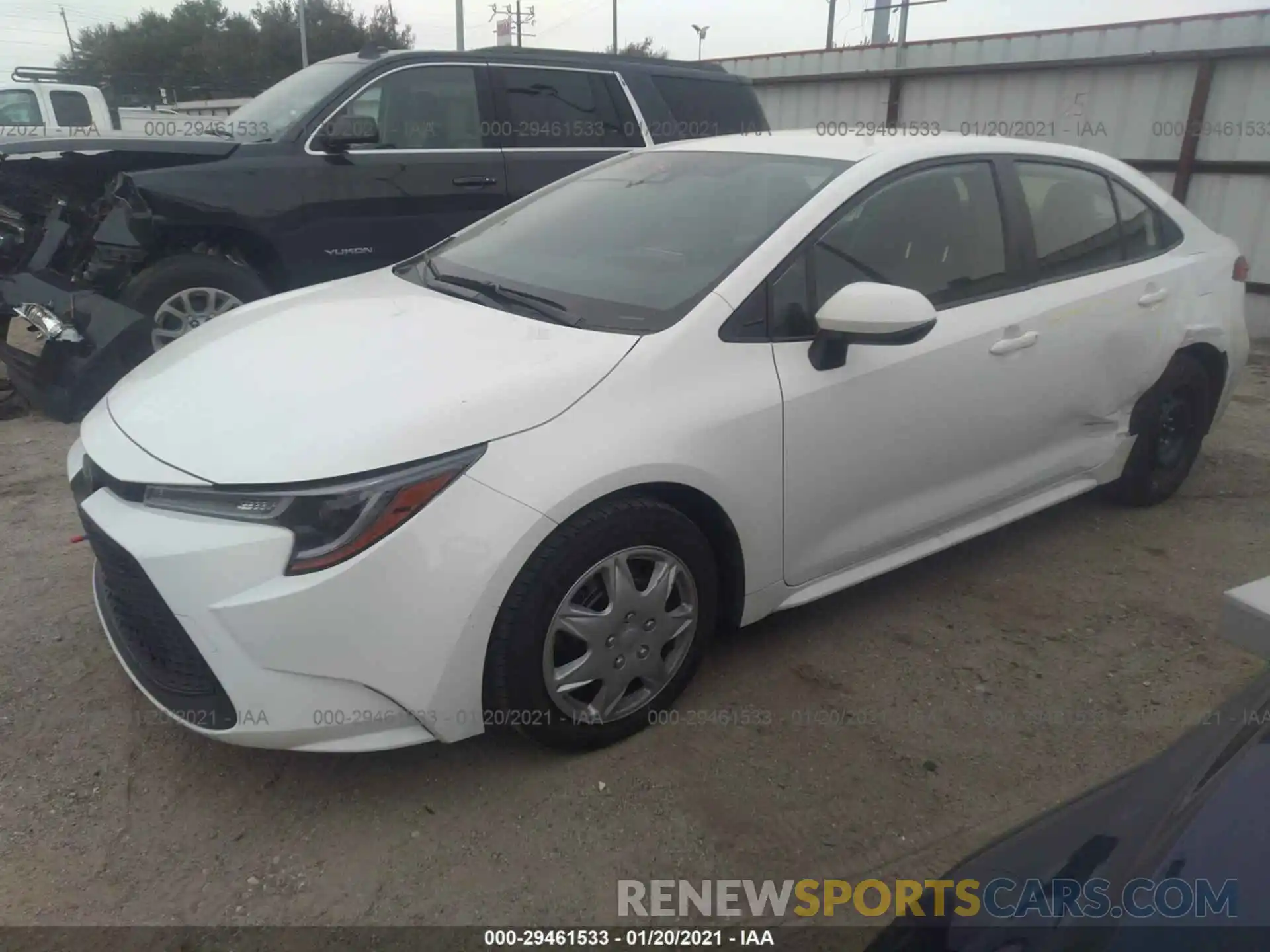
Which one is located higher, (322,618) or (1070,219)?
(1070,219)

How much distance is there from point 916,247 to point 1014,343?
0.47 metres

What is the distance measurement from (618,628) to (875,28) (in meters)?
17.6

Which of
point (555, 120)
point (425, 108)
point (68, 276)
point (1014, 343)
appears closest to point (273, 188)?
point (425, 108)

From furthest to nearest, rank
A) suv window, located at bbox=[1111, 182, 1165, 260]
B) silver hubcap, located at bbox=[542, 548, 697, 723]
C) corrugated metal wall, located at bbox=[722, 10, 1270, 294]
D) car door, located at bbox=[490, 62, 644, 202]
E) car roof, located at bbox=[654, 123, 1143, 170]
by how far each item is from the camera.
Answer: corrugated metal wall, located at bbox=[722, 10, 1270, 294], car door, located at bbox=[490, 62, 644, 202], suv window, located at bbox=[1111, 182, 1165, 260], car roof, located at bbox=[654, 123, 1143, 170], silver hubcap, located at bbox=[542, 548, 697, 723]

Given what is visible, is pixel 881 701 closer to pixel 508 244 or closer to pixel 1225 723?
pixel 1225 723

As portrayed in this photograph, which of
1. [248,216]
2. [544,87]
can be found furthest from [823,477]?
[544,87]

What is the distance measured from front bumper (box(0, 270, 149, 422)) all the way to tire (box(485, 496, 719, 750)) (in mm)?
3451

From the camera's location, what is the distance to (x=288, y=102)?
221 inches

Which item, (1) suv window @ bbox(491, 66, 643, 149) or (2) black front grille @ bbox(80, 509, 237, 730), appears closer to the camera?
(2) black front grille @ bbox(80, 509, 237, 730)

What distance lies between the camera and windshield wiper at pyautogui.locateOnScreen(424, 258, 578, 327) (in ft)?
8.77

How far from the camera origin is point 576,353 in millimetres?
2432

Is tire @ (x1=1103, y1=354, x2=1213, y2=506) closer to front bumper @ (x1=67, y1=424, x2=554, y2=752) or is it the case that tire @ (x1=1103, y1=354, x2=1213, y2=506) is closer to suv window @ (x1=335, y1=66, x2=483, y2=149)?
front bumper @ (x1=67, y1=424, x2=554, y2=752)

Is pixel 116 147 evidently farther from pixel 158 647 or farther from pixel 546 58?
pixel 158 647

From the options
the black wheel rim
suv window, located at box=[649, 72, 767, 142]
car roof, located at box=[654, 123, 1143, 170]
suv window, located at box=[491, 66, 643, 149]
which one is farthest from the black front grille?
suv window, located at box=[649, 72, 767, 142]
